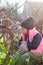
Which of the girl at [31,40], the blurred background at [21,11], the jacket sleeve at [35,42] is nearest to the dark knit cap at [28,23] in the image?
the girl at [31,40]

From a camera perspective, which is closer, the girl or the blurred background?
the girl

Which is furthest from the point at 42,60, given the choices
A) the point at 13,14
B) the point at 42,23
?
the point at 13,14

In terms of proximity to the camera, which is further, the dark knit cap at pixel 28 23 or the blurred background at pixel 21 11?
the blurred background at pixel 21 11

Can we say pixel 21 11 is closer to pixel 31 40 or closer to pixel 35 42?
pixel 31 40

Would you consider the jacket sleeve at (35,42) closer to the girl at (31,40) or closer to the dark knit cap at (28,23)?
the girl at (31,40)

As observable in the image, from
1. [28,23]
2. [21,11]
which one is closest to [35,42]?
[28,23]

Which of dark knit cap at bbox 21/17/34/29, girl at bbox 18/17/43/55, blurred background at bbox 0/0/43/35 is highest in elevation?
dark knit cap at bbox 21/17/34/29

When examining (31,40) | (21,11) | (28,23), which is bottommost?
(21,11)

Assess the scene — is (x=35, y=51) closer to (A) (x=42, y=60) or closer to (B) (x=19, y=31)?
(A) (x=42, y=60)

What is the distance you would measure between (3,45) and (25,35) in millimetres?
900

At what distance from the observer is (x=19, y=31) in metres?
5.47

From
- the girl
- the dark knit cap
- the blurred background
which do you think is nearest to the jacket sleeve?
the girl

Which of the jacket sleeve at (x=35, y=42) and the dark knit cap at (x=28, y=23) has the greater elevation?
the dark knit cap at (x=28, y=23)

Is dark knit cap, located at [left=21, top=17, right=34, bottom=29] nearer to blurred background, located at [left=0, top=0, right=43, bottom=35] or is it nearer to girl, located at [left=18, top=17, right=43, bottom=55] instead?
girl, located at [left=18, top=17, right=43, bottom=55]
